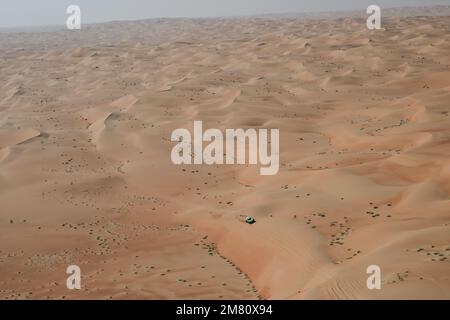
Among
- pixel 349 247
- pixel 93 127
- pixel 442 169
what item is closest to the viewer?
pixel 349 247

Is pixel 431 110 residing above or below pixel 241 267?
above

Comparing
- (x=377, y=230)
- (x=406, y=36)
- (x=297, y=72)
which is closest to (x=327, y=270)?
(x=377, y=230)

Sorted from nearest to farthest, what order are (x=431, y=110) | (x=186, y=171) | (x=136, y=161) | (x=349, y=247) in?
(x=349, y=247) < (x=186, y=171) < (x=136, y=161) < (x=431, y=110)

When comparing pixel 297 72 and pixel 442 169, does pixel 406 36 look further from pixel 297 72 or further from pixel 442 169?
pixel 442 169

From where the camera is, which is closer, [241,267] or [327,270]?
[327,270]

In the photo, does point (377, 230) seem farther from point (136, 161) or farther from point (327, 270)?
point (136, 161)
